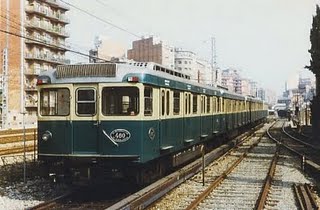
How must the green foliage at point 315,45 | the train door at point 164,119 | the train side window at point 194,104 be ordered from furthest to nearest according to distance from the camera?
the green foliage at point 315,45 → the train side window at point 194,104 → the train door at point 164,119

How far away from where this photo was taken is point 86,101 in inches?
436

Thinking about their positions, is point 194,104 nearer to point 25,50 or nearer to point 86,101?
point 86,101

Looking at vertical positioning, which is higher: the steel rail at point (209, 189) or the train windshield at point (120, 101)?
the train windshield at point (120, 101)

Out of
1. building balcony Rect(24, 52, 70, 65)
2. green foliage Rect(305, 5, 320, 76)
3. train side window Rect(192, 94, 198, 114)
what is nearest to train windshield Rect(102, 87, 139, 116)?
train side window Rect(192, 94, 198, 114)

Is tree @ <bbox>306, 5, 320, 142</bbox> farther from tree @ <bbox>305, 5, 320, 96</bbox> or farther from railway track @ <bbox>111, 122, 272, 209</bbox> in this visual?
railway track @ <bbox>111, 122, 272, 209</bbox>

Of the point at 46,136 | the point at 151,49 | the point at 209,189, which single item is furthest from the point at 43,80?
the point at 151,49

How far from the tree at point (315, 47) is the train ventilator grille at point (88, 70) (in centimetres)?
2380

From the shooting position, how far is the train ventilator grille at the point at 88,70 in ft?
36.2

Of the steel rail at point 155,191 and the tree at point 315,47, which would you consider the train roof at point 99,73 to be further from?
the tree at point 315,47

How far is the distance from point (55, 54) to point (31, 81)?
26.5ft

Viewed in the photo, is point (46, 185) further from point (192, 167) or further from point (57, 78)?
point (192, 167)

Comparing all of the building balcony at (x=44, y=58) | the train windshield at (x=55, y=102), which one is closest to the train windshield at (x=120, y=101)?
the train windshield at (x=55, y=102)

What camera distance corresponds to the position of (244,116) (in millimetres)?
36094

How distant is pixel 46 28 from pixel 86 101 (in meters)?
67.8
